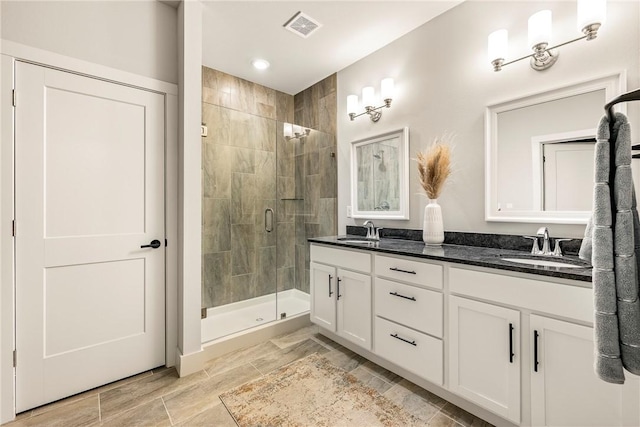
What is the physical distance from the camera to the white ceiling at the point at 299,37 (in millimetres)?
2166

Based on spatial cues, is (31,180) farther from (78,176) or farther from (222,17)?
(222,17)

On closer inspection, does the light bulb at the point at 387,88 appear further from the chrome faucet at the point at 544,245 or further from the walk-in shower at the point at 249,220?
the chrome faucet at the point at 544,245

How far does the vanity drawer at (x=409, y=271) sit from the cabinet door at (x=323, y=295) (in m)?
0.53

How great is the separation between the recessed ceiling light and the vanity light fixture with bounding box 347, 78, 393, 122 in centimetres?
93

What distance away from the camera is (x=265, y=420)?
157cm

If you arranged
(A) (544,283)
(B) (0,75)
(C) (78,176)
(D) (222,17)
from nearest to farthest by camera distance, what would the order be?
(A) (544,283) < (B) (0,75) < (C) (78,176) < (D) (222,17)

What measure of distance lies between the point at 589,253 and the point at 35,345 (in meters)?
2.79

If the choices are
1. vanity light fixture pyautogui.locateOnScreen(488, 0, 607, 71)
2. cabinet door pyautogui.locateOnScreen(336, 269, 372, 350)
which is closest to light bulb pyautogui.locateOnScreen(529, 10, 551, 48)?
vanity light fixture pyautogui.locateOnScreen(488, 0, 607, 71)

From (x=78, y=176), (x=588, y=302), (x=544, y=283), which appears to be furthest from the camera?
(x=78, y=176)

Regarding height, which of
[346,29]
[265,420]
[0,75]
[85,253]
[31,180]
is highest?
[346,29]

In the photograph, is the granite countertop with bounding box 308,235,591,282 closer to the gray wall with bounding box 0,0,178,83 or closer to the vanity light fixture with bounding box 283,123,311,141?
the vanity light fixture with bounding box 283,123,311,141

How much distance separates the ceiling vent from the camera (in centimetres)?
227

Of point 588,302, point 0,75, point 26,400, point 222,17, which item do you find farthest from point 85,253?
point 588,302

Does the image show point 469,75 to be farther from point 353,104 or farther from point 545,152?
point 353,104
